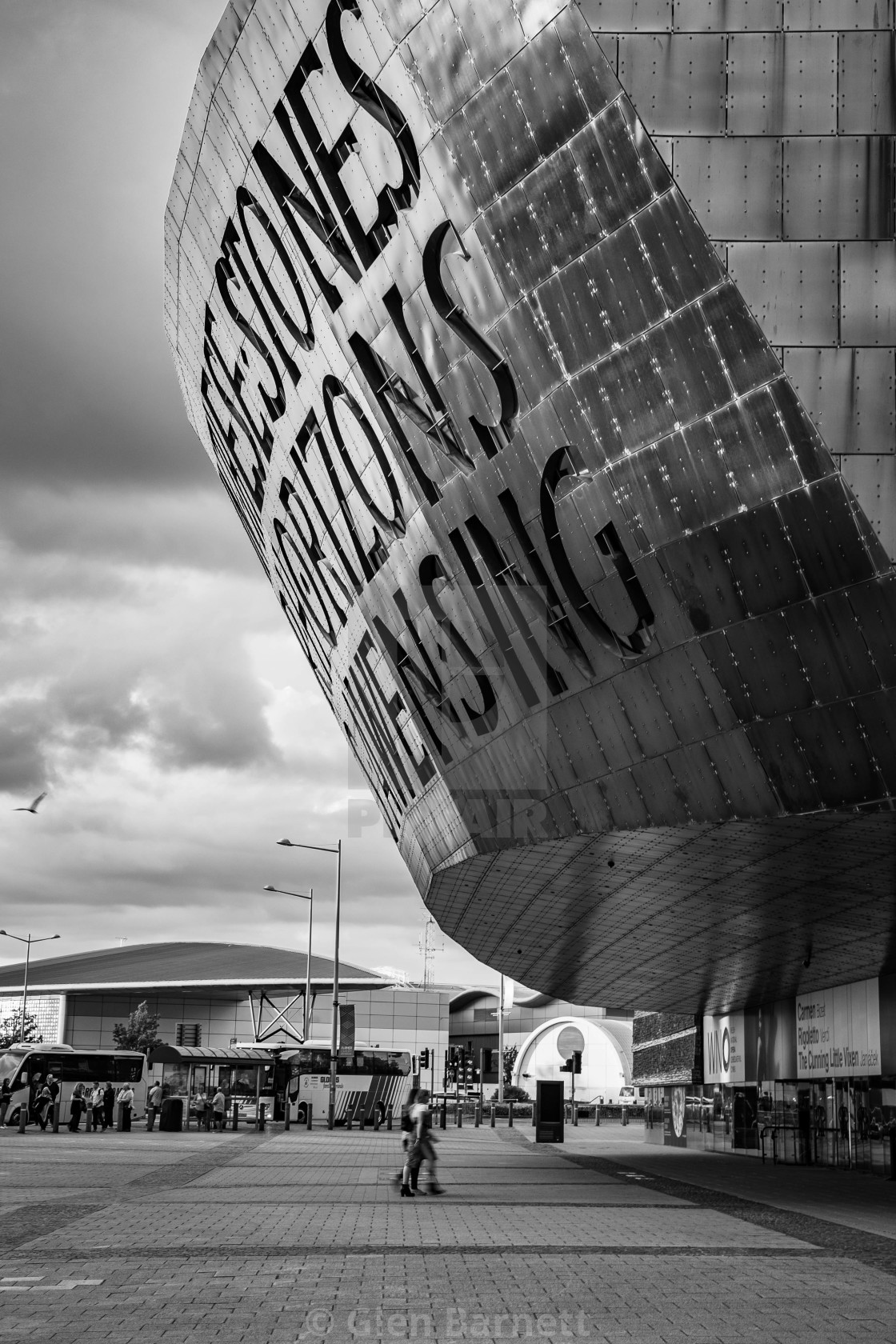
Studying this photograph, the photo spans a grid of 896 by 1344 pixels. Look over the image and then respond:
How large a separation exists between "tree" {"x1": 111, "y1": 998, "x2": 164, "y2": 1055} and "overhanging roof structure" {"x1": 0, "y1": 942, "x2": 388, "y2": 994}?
7.57 ft

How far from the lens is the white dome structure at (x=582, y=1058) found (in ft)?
322

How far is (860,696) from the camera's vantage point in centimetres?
1284

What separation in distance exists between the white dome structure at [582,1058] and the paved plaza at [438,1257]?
252 feet

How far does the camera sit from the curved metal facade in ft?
42.6

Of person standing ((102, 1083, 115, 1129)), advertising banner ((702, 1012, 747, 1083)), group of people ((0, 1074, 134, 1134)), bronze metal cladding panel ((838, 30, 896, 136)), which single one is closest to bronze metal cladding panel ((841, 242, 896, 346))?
bronze metal cladding panel ((838, 30, 896, 136))

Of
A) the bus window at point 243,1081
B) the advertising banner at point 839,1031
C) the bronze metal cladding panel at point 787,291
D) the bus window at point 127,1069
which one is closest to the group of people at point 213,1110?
the bus window at point 127,1069

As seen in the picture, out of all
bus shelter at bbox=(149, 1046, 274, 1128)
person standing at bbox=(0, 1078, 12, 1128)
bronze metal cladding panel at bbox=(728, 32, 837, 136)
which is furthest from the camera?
bus shelter at bbox=(149, 1046, 274, 1128)

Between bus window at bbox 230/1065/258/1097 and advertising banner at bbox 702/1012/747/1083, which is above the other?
advertising banner at bbox 702/1012/747/1083

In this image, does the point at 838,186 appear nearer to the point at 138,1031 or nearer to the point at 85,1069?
the point at 85,1069

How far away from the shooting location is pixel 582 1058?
98875mm

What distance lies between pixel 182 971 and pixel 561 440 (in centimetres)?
9992

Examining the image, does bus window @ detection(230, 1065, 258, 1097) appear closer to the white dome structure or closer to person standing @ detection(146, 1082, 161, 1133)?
person standing @ detection(146, 1082, 161, 1133)

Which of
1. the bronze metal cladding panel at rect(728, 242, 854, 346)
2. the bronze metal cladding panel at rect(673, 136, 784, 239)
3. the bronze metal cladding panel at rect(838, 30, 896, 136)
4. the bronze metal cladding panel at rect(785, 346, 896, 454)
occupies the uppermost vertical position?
the bronze metal cladding panel at rect(838, 30, 896, 136)

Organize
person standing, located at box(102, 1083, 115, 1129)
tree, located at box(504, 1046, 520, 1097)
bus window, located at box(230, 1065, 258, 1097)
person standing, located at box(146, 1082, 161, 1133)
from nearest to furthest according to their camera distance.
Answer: person standing, located at box(102, 1083, 115, 1129), person standing, located at box(146, 1082, 161, 1133), bus window, located at box(230, 1065, 258, 1097), tree, located at box(504, 1046, 520, 1097)
